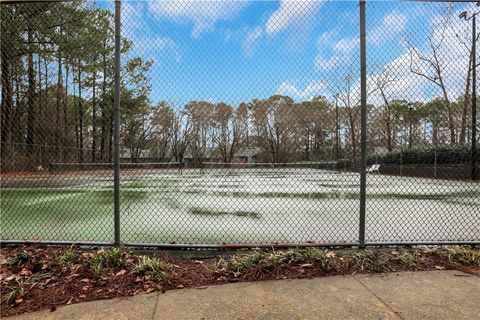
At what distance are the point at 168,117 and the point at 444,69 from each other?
3414 mm

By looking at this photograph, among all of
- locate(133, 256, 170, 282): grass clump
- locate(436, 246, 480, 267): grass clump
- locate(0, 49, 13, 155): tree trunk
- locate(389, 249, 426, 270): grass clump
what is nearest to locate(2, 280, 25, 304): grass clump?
locate(133, 256, 170, 282): grass clump

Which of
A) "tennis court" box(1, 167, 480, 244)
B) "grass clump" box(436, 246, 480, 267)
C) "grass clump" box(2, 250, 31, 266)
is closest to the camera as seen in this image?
"grass clump" box(2, 250, 31, 266)

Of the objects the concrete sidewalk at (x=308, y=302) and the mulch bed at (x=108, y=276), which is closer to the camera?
the concrete sidewalk at (x=308, y=302)

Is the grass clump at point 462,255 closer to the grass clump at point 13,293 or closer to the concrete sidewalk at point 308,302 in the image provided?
the concrete sidewalk at point 308,302

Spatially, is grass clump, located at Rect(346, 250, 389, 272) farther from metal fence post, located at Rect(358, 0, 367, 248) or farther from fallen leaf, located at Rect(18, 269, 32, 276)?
fallen leaf, located at Rect(18, 269, 32, 276)

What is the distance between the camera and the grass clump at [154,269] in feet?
9.23

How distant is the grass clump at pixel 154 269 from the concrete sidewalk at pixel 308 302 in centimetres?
21

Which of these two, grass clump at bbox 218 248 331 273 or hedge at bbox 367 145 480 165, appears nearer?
grass clump at bbox 218 248 331 273

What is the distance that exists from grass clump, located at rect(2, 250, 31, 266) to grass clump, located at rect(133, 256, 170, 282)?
3.53ft

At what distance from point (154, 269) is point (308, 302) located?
4.26ft

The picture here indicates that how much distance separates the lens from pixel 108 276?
2.86 m

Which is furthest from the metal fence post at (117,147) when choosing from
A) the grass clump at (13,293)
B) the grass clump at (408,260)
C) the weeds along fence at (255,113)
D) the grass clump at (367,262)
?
the grass clump at (408,260)

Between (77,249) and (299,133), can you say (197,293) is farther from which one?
(299,133)

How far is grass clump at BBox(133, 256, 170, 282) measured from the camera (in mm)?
2813
